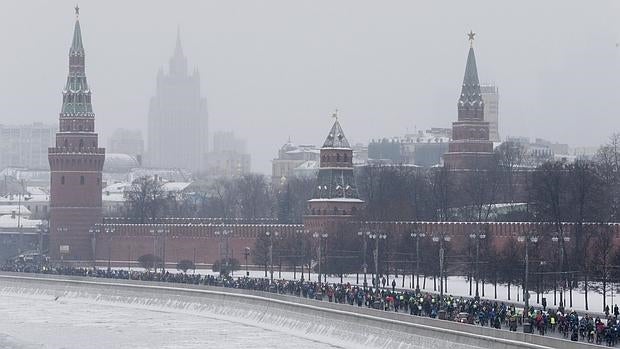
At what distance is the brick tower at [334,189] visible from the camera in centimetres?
13175

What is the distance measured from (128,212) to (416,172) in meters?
23.7

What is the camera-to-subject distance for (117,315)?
105188mm

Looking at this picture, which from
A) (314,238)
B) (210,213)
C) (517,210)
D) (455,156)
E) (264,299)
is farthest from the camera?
(210,213)

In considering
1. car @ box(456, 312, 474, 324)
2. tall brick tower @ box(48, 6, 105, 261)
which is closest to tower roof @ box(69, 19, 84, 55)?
tall brick tower @ box(48, 6, 105, 261)

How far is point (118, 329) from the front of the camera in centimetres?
9519

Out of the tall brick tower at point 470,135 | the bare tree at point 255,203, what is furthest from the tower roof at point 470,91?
the bare tree at point 255,203

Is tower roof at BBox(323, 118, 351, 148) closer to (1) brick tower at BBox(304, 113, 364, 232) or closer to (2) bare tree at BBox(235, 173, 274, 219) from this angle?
(1) brick tower at BBox(304, 113, 364, 232)

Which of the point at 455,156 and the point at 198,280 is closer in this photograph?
the point at 198,280

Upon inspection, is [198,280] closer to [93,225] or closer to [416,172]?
[93,225]

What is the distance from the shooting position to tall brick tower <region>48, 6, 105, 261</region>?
149250mm

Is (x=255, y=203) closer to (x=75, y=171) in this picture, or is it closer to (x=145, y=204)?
(x=145, y=204)

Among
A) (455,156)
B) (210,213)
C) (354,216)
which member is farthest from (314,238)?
(210,213)

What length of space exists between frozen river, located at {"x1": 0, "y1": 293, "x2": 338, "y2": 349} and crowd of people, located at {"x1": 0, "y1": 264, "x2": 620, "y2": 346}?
8.10 ft

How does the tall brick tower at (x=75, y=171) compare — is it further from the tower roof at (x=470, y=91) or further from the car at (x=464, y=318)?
the car at (x=464, y=318)
